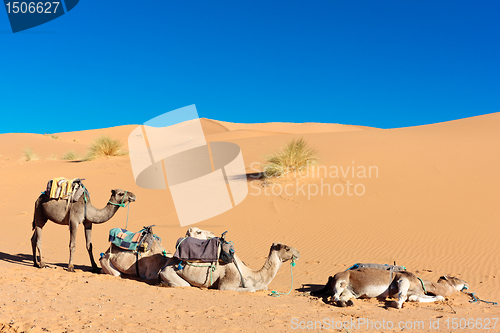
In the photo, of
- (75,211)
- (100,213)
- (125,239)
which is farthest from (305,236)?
(75,211)

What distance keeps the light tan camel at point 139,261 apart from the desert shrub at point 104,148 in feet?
53.7

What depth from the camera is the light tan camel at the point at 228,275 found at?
5.84 metres

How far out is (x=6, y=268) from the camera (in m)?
6.37

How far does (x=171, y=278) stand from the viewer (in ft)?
19.3

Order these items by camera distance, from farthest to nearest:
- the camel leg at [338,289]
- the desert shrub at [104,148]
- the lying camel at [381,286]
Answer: the desert shrub at [104,148], the lying camel at [381,286], the camel leg at [338,289]

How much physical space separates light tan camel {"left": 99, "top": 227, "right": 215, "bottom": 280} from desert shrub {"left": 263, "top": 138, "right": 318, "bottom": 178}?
856 cm

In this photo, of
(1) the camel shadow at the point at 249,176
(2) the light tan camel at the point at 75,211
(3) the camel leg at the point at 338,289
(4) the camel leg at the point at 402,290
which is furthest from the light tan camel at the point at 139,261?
(1) the camel shadow at the point at 249,176

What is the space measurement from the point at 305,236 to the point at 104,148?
611 inches

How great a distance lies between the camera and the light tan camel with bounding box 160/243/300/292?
5840 millimetres

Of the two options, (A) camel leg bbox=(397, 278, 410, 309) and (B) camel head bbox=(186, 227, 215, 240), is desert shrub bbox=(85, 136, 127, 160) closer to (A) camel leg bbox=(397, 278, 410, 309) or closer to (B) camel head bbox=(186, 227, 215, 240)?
(B) camel head bbox=(186, 227, 215, 240)

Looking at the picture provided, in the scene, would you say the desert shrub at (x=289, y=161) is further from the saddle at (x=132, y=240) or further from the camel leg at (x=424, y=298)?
the camel leg at (x=424, y=298)

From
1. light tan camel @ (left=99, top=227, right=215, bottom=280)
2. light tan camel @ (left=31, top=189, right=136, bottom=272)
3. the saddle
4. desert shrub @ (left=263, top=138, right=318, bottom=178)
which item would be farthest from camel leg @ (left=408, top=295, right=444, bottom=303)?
desert shrub @ (left=263, top=138, right=318, bottom=178)

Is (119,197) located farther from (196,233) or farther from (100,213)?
(196,233)

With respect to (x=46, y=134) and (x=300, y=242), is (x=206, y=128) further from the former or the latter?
(x=300, y=242)
